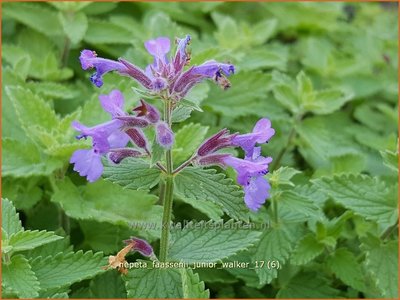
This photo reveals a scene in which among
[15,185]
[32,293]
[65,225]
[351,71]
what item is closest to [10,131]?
[15,185]

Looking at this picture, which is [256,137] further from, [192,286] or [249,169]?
[192,286]

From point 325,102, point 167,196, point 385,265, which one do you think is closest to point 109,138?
point 167,196

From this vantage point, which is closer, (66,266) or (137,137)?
(137,137)

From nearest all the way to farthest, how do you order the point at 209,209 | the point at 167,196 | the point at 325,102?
the point at 167,196, the point at 209,209, the point at 325,102

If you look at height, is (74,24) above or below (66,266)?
above

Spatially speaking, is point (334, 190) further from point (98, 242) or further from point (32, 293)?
point (32, 293)

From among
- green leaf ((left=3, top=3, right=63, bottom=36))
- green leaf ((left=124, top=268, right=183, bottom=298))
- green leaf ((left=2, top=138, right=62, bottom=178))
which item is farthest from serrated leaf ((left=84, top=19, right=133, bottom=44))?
green leaf ((left=124, top=268, right=183, bottom=298))

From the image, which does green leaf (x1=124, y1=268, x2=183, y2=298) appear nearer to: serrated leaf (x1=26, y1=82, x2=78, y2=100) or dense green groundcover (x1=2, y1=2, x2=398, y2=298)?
dense green groundcover (x1=2, y1=2, x2=398, y2=298)
